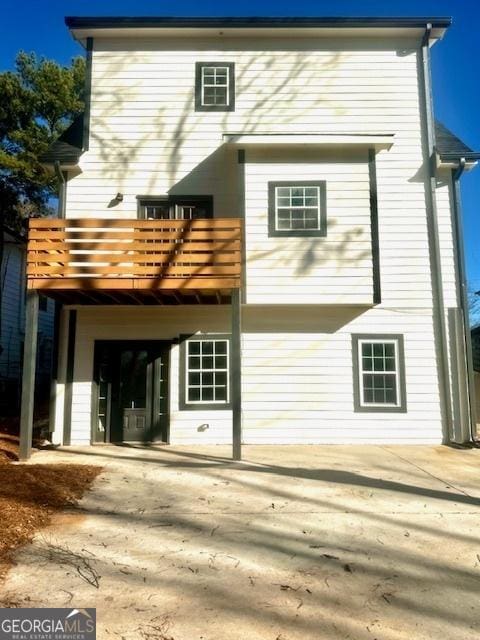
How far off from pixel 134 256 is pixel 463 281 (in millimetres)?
6339

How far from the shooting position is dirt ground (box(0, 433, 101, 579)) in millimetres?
4160

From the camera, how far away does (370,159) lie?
9266 millimetres

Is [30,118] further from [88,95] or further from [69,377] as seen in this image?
[69,377]

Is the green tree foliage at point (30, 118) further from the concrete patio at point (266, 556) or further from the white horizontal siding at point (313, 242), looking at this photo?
the concrete patio at point (266, 556)

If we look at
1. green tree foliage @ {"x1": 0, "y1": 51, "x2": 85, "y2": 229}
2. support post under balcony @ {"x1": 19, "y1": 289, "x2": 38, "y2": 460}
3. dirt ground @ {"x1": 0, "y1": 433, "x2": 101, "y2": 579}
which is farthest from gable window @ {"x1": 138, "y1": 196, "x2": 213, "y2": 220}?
green tree foliage @ {"x1": 0, "y1": 51, "x2": 85, "y2": 229}

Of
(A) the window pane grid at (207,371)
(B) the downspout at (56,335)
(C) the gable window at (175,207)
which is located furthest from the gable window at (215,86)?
(A) the window pane grid at (207,371)

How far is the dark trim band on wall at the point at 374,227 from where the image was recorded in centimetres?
896

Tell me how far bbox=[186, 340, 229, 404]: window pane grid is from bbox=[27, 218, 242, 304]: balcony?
168cm

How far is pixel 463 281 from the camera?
949cm

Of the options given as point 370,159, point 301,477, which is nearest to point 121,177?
point 370,159

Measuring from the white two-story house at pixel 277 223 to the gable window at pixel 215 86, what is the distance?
1.3 inches

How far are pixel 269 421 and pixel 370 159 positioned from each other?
5.39 metres

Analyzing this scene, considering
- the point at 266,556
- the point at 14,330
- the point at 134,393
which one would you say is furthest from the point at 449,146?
the point at 14,330

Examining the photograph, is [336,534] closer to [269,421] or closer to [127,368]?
[269,421]
